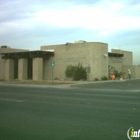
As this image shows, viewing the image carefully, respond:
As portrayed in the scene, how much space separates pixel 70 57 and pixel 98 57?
188 inches

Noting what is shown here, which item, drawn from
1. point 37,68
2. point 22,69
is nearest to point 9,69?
point 22,69

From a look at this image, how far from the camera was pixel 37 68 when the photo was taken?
41125 millimetres

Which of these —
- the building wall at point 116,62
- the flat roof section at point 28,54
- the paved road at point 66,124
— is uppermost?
the flat roof section at point 28,54

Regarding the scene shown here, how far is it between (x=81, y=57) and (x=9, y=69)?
13154 millimetres

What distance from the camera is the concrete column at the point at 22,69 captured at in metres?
43.1

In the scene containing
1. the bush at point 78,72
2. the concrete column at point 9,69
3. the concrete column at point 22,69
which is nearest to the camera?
the bush at point 78,72

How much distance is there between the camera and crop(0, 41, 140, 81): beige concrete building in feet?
129

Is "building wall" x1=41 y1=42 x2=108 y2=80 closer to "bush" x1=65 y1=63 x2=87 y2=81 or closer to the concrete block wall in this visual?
"bush" x1=65 y1=63 x2=87 y2=81

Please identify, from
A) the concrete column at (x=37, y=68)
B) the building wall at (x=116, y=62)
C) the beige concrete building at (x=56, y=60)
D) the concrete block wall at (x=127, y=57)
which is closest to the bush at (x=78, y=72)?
the beige concrete building at (x=56, y=60)

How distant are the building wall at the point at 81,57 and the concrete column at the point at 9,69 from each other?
605 centimetres

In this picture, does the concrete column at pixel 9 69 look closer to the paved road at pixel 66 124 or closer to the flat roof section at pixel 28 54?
the flat roof section at pixel 28 54

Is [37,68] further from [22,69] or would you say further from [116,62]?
[116,62]

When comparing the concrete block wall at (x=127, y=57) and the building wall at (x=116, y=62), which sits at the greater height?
the concrete block wall at (x=127, y=57)

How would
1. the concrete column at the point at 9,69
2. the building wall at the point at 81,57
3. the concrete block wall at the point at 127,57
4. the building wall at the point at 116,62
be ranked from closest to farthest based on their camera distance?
1. the building wall at the point at 81,57
2. the concrete column at the point at 9,69
3. the building wall at the point at 116,62
4. the concrete block wall at the point at 127,57
